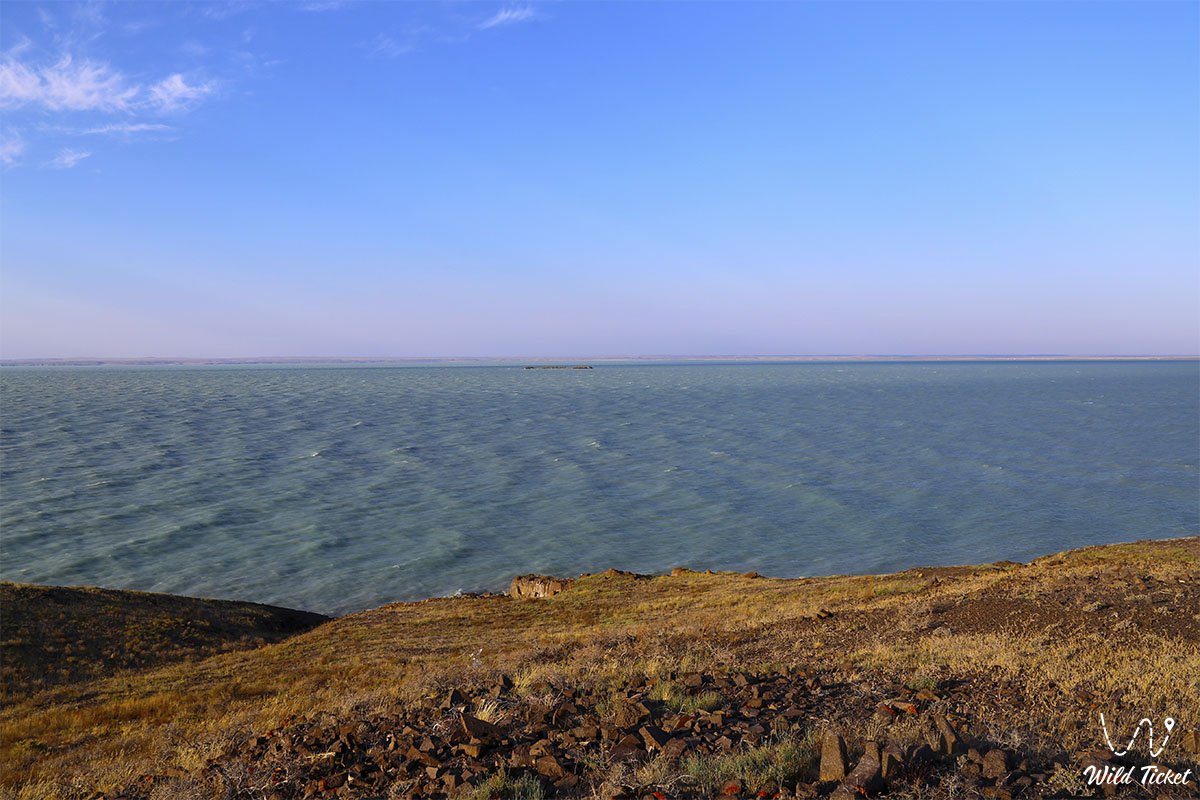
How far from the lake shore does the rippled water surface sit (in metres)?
12.2

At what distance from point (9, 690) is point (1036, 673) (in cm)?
2358

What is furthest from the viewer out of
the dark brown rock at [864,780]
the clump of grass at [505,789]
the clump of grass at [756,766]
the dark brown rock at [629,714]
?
the dark brown rock at [629,714]

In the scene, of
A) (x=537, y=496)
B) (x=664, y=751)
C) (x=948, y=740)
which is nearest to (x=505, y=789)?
(x=664, y=751)

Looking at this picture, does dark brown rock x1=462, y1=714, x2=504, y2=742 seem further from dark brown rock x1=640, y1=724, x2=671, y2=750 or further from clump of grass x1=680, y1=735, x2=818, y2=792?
clump of grass x1=680, y1=735, x2=818, y2=792

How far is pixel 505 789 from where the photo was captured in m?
7.73

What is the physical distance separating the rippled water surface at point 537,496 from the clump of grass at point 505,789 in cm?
2599

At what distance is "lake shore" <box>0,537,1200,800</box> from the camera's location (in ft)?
25.0

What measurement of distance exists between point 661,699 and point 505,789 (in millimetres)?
3263

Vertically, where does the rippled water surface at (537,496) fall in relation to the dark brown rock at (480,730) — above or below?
below

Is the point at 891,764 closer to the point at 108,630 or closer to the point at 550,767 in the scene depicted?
the point at 550,767

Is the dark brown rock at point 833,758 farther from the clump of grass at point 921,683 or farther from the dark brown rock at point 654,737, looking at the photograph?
the clump of grass at point 921,683

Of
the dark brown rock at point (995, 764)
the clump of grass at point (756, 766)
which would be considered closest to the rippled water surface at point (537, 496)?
the clump of grass at point (756, 766)

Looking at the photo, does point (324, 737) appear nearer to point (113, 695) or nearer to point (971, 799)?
point (971, 799)

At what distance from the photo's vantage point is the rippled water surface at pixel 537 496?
1455 inches
